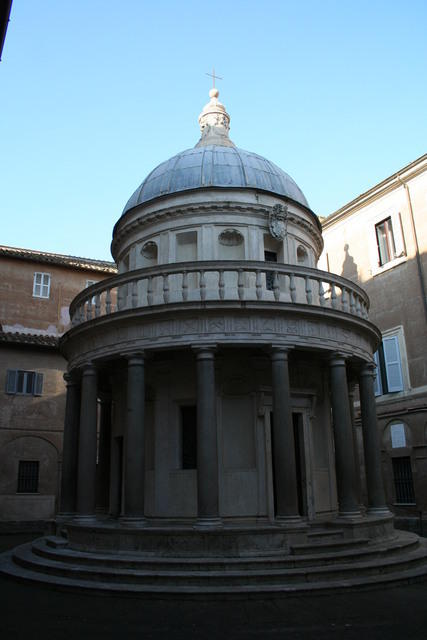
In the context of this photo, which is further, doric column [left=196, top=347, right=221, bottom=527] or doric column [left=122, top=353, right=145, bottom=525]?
doric column [left=122, top=353, right=145, bottom=525]

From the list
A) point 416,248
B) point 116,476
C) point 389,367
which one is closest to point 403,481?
point 389,367

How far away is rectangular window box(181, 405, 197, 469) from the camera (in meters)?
15.5

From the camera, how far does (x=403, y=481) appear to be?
25.4 metres

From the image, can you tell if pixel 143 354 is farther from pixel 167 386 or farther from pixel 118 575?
pixel 118 575

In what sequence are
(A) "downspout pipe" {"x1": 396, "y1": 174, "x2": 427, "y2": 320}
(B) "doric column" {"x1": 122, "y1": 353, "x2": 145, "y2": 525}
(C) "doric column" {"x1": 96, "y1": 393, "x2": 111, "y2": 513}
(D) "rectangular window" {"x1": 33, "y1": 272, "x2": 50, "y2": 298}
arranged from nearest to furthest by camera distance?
1. (B) "doric column" {"x1": 122, "y1": 353, "x2": 145, "y2": 525}
2. (C) "doric column" {"x1": 96, "y1": 393, "x2": 111, "y2": 513}
3. (A) "downspout pipe" {"x1": 396, "y1": 174, "x2": 427, "y2": 320}
4. (D) "rectangular window" {"x1": 33, "y1": 272, "x2": 50, "y2": 298}

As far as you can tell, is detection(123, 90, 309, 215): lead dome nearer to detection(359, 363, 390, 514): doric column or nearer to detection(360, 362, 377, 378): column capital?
detection(360, 362, 377, 378): column capital

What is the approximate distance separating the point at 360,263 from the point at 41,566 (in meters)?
22.2

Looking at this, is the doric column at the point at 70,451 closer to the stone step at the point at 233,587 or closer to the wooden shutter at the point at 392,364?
the stone step at the point at 233,587

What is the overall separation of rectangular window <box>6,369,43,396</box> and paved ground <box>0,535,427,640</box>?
17.1 m

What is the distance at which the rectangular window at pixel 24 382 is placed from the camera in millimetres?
27531

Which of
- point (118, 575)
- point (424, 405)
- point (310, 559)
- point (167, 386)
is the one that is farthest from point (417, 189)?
point (118, 575)

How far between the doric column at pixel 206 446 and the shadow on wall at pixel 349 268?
18.0 meters

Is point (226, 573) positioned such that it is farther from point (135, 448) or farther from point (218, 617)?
point (135, 448)

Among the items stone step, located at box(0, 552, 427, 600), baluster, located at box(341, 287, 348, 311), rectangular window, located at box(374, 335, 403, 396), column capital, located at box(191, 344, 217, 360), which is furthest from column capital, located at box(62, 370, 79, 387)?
rectangular window, located at box(374, 335, 403, 396)
